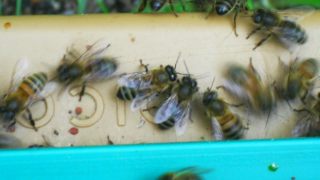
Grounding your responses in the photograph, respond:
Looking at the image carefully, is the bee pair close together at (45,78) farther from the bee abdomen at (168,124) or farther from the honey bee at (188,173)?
the honey bee at (188,173)

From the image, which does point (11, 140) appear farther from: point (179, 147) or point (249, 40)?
point (249, 40)

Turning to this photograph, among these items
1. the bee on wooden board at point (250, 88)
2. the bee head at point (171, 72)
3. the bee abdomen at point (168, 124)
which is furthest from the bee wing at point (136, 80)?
the bee on wooden board at point (250, 88)

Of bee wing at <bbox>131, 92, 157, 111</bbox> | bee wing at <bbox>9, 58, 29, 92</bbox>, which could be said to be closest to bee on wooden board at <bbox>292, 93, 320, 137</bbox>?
bee wing at <bbox>131, 92, 157, 111</bbox>

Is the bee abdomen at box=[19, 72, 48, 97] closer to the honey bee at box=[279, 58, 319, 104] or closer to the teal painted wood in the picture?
the teal painted wood

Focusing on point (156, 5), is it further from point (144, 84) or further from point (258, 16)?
point (258, 16)

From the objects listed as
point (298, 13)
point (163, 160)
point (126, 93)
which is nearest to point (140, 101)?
point (126, 93)

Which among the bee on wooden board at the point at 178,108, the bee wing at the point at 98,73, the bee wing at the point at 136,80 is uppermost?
the bee wing at the point at 98,73
